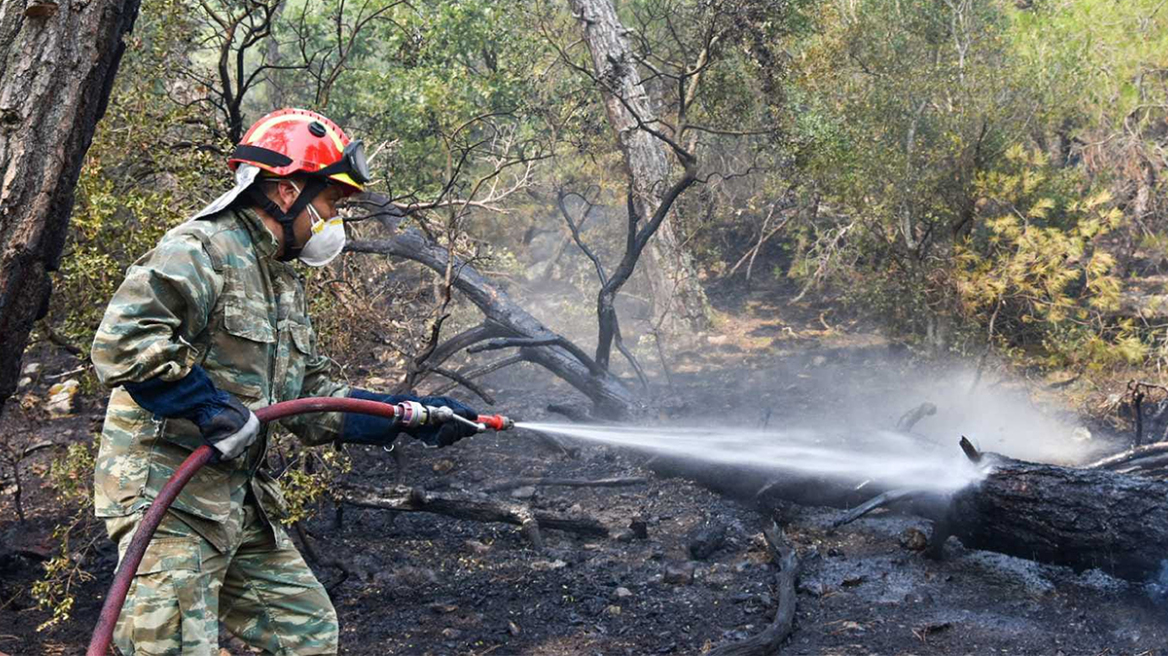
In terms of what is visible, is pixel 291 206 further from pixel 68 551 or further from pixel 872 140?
pixel 872 140

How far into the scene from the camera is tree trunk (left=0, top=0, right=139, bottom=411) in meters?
3.78

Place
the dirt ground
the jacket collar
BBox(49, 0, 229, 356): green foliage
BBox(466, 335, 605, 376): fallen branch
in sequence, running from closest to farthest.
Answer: the jacket collar < the dirt ground < BBox(49, 0, 229, 356): green foliage < BBox(466, 335, 605, 376): fallen branch

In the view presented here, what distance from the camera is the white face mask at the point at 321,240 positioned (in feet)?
10.7

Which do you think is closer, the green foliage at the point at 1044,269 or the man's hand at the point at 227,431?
the man's hand at the point at 227,431

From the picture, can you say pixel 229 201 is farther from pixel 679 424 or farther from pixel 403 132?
pixel 403 132

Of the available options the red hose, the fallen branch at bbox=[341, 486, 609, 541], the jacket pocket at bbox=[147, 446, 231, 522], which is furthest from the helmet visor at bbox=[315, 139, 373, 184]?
the fallen branch at bbox=[341, 486, 609, 541]

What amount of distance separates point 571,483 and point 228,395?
461 cm

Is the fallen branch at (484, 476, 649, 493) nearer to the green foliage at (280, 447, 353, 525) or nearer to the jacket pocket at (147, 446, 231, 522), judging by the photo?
the green foliage at (280, 447, 353, 525)

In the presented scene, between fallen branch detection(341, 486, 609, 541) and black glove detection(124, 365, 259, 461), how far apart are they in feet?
10.5

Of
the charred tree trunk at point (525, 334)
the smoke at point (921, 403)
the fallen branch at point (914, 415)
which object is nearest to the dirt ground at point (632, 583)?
the charred tree trunk at point (525, 334)

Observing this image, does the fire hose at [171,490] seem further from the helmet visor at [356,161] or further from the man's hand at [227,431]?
the helmet visor at [356,161]

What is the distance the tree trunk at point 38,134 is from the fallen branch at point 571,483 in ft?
12.4

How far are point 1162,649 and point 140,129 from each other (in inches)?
235

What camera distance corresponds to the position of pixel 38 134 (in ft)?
12.6
